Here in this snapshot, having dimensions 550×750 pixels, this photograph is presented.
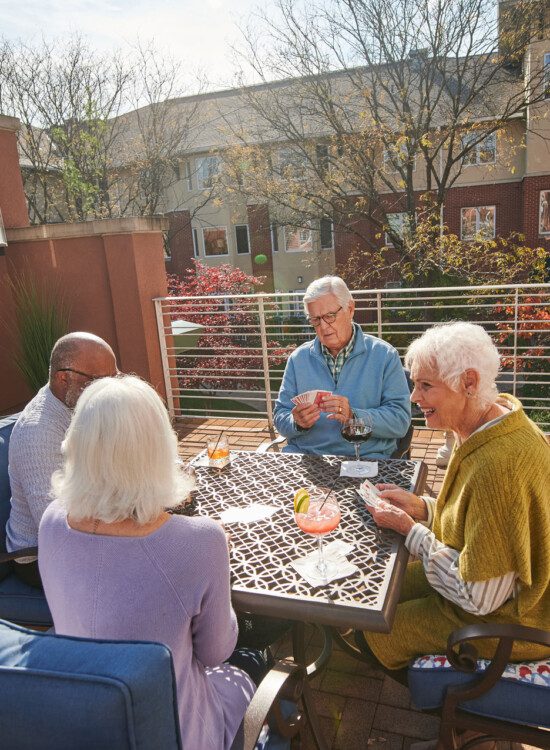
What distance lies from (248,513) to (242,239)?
70.7ft

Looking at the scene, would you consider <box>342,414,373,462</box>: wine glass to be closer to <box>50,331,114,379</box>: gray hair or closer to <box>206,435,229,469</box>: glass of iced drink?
<box>206,435,229,469</box>: glass of iced drink

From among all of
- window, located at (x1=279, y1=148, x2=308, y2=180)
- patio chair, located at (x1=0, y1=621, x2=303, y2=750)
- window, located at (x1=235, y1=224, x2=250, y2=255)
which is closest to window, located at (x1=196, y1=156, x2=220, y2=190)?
window, located at (x1=235, y1=224, x2=250, y2=255)

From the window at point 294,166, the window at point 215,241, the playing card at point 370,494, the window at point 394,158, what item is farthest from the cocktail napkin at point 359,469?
the window at point 215,241

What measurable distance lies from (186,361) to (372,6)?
27.5 feet

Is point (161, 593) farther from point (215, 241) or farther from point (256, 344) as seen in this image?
point (215, 241)

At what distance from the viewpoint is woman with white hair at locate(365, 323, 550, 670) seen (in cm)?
147

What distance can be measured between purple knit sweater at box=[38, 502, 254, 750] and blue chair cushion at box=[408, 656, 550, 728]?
61 cm

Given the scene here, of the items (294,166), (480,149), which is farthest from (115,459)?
(480,149)

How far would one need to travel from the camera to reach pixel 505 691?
1513 mm

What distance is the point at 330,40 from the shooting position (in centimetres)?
1174

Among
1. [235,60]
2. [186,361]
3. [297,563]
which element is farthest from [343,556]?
[235,60]

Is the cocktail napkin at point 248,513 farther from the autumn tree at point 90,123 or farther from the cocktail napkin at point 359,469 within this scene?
the autumn tree at point 90,123

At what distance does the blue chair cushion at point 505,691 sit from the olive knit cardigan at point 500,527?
2.0 inches

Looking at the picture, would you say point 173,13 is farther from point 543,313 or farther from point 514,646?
point 514,646
